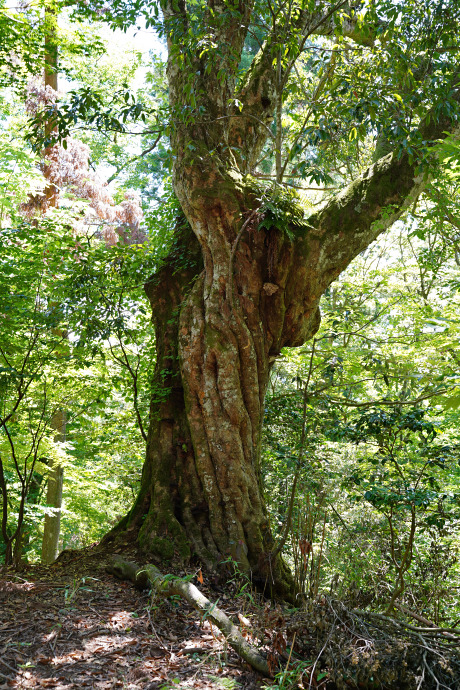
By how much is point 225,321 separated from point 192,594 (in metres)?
2.59

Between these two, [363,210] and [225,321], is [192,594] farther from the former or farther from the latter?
[363,210]

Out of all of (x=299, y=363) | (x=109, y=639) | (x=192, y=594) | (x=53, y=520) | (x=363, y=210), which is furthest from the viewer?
(x=53, y=520)

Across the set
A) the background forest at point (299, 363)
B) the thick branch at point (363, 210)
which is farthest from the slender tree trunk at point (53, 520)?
the thick branch at point (363, 210)

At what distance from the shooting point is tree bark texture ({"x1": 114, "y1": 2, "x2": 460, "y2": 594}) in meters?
4.95

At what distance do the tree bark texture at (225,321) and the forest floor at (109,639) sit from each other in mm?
665

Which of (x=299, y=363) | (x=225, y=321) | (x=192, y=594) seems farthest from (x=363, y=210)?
(x=192, y=594)

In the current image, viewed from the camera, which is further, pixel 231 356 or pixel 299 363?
pixel 299 363

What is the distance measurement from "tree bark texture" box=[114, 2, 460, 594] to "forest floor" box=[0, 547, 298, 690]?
67 cm

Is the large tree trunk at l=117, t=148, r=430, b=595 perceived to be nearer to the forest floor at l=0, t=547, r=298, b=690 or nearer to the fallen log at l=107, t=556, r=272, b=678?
the fallen log at l=107, t=556, r=272, b=678

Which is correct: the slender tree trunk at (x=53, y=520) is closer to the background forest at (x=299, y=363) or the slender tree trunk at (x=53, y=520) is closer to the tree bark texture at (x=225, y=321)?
the background forest at (x=299, y=363)

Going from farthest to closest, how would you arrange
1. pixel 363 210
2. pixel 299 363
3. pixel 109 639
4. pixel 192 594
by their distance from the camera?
1. pixel 299 363
2. pixel 363 210
3. pixel 192 594
4. pixel 109 639

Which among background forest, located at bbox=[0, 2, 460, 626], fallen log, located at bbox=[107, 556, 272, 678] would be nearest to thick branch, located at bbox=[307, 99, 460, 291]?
background forest, located at bbox=[0, 2, 460, 626]

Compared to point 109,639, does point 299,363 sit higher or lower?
higher

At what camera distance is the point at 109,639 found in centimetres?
329
